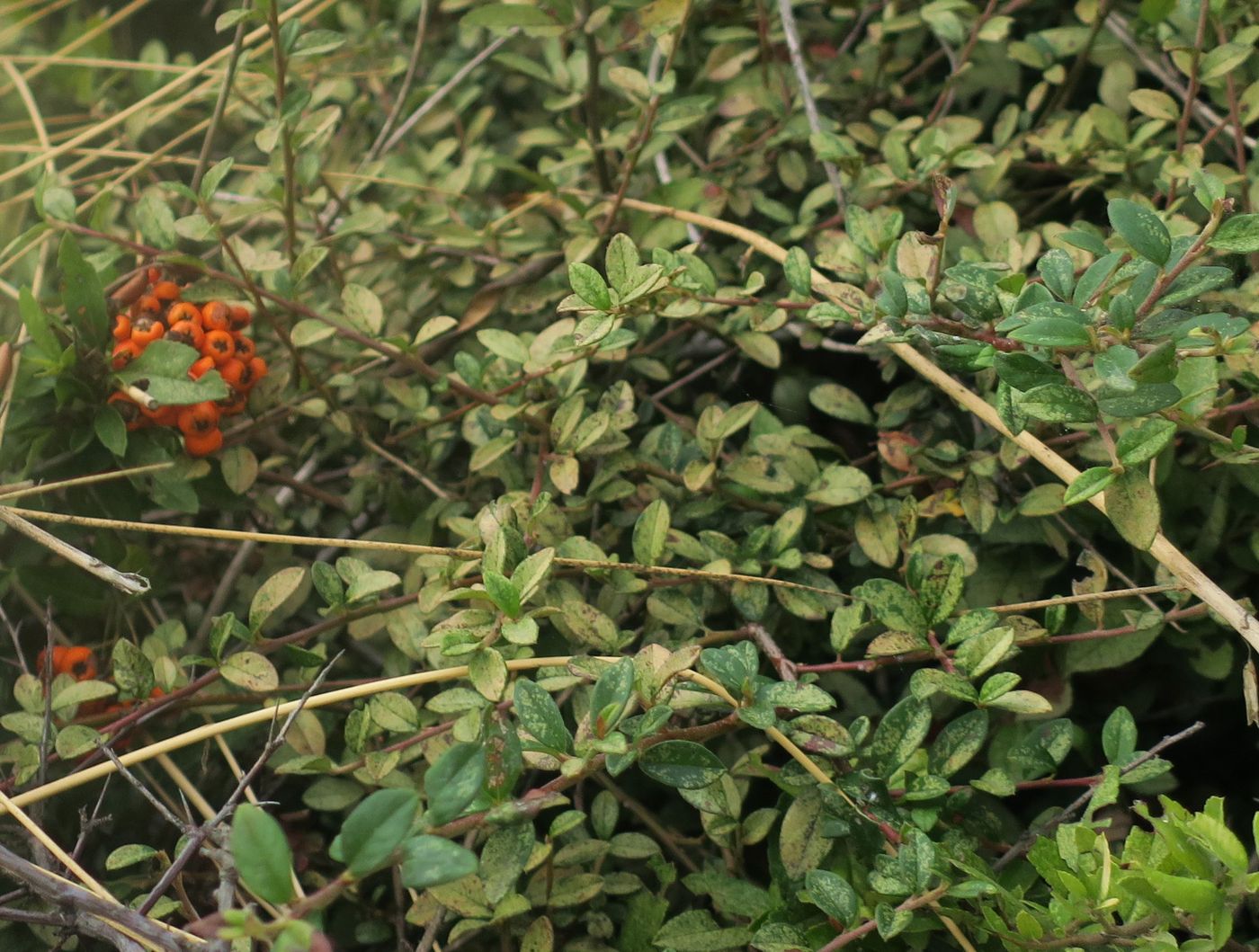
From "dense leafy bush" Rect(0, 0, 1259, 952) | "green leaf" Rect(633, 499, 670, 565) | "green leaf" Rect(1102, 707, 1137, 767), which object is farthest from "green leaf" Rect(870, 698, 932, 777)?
"green leaf" Rect(633, 499, 670, 565)

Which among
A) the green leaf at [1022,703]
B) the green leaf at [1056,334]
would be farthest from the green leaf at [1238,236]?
the green leaf at [1022,703]

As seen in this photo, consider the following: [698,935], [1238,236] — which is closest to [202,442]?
[698,935]

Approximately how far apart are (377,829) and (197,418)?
608mm

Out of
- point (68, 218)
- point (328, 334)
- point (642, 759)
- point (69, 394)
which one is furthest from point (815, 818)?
point (68, 218)

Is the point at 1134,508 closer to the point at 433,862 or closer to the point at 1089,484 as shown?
the point at 1089,484

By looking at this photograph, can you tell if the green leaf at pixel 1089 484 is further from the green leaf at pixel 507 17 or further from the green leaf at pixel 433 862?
the green leaf at pixel 507 17

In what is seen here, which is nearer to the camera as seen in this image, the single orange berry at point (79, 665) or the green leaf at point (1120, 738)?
the green leaf at point (1120, 738)

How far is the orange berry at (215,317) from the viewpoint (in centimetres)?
108

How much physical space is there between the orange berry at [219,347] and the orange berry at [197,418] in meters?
0.04

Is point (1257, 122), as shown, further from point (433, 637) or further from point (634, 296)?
point (433, 637)

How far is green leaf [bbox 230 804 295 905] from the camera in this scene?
546 millimetres

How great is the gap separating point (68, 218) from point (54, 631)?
403 mm

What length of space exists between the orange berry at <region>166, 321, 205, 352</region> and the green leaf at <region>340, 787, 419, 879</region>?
62 cm

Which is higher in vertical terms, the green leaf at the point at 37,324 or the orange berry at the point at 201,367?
the green leaf at the point at 37,324
